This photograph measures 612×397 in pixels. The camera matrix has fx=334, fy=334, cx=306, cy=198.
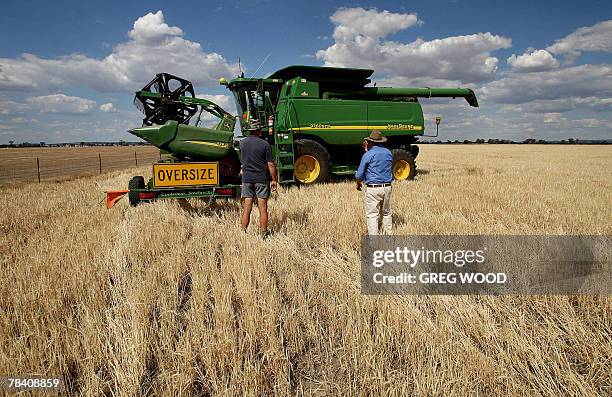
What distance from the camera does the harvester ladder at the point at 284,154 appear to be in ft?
27.8

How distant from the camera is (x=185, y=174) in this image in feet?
19.3

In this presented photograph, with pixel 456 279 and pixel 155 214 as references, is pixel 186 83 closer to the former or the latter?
pixel 155 214

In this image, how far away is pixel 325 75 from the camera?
952 cm

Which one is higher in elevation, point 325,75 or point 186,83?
point 325,75

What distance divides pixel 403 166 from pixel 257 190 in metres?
6.63

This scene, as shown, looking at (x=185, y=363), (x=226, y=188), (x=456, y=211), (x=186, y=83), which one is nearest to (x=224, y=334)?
(x=185, y=363)

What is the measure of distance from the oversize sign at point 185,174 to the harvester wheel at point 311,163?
3.13 m

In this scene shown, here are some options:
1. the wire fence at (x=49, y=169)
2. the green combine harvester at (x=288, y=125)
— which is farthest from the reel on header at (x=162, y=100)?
the wire fence at (x=49, y=169)

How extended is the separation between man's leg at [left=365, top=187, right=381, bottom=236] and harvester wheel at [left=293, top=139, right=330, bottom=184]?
4486mm

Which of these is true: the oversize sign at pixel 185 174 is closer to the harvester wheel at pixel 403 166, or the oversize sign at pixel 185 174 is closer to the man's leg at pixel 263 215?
the man's leg at pixel 263 215

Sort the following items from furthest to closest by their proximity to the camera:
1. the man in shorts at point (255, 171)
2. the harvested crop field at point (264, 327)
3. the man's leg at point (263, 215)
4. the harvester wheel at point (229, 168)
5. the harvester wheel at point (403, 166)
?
the harvester wheel at point (403, 166) → the harvester wheel at point (229, 168) → the man in shorts at point (255, 171) → the man's leg at point (263, 215) → the harvested crop field at point (264, 327)

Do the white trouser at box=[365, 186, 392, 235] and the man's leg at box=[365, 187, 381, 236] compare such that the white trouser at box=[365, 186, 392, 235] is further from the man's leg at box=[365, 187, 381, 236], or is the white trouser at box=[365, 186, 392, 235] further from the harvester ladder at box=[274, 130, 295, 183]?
the harvester ladder at box=[274, 130, 295, 183]

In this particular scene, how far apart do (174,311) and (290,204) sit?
4.31 meters

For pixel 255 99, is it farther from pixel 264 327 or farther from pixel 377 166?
pixel 264 327
